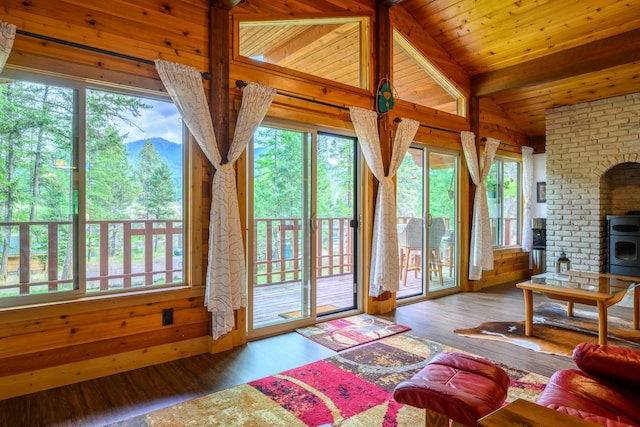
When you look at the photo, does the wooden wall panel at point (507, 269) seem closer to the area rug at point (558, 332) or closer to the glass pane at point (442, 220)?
the glass pane at point (442, 220)

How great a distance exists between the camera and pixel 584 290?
11.1 feet

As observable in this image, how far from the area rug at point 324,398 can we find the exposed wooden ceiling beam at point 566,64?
3714mm

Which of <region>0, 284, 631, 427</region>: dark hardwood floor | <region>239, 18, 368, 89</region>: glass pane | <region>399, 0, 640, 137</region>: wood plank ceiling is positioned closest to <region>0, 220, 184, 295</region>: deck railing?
<region>0, 284, 631, 427</region>: dark hardwood floor

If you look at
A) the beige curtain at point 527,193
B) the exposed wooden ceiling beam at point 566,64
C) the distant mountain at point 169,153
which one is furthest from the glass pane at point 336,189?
the beige curtain at point 527,193

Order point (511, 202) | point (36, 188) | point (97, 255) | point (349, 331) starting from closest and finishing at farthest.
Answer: point (36, 188)
point (97, 255)
point (349, 331)
point (511, 202)

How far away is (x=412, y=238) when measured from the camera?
5371mm

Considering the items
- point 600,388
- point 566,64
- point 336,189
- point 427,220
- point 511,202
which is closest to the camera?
point 600,388

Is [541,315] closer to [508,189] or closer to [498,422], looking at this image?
[508,189]

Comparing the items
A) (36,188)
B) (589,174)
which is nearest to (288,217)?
(36,188)

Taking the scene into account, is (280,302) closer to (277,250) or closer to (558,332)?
(277,250)

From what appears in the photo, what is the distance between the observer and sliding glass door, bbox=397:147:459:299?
5.15 meters

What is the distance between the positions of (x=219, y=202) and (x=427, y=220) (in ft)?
10.4

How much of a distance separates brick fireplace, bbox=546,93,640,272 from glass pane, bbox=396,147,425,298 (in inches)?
90.8

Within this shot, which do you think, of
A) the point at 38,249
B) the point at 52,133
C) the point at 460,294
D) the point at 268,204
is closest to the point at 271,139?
the point at 268,204
